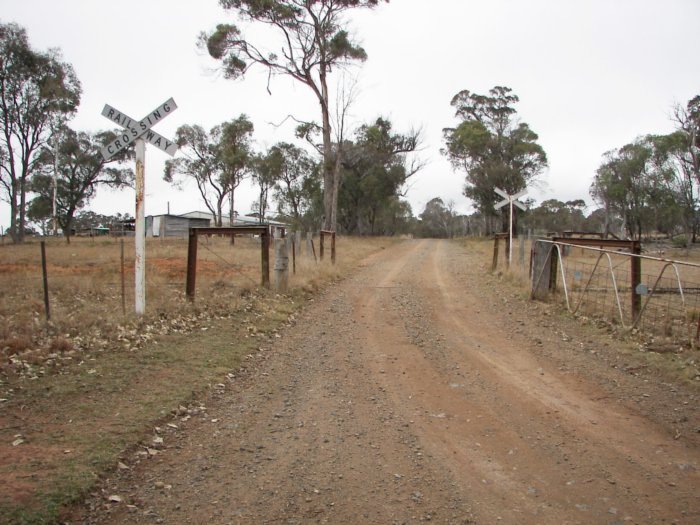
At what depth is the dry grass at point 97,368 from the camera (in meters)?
3.66

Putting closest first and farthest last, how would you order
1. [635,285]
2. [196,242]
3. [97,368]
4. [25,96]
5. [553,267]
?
[97,368] → [635,285] → [196,242] → [553,267] → [25,96]

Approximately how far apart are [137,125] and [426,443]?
245 inches

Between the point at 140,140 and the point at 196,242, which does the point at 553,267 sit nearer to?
the point at 196,242

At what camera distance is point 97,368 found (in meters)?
5.86

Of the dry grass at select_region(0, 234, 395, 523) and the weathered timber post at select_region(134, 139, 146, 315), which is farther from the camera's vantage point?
the weathered timber post at select_region(134, 139, 146, 315)

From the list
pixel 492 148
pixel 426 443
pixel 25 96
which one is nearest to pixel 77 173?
pixel 25 96

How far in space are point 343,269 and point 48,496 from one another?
14.8 metres

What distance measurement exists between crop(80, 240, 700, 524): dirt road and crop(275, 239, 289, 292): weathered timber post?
4.19 metres

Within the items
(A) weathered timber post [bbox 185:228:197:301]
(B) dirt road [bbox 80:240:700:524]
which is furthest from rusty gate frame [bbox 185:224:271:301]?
(B) dirt road [bbox 80:240:700:524]

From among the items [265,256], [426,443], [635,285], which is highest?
[265,256]

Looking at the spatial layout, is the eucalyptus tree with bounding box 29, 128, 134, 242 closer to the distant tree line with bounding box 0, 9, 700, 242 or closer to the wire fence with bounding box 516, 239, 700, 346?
the distant tree line with bounding box 0, 9, 700, 242

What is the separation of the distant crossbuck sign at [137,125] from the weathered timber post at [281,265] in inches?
171

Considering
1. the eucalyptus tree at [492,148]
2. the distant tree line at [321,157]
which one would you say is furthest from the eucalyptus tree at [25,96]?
the eucalyptus tree at [492,148]

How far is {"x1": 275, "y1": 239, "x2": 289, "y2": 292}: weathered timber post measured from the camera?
38.9 ft
